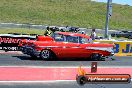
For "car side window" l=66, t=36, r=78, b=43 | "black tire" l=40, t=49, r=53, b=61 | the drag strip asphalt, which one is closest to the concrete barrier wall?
the drag strip asphalt

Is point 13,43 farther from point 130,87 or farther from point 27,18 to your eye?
point 27,18

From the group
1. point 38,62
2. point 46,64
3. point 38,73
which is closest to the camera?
point 38,73

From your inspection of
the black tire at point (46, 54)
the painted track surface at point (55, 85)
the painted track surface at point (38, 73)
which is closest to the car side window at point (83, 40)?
the black tire at point (46, 54)

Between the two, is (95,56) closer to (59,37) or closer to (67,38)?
(67,38)

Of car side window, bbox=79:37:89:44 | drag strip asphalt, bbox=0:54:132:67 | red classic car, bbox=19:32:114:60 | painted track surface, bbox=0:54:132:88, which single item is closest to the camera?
painted track surface, bbox=0:54:132:88

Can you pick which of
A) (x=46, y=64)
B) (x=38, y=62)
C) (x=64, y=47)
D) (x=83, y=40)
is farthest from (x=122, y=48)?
(x=46, y=64)

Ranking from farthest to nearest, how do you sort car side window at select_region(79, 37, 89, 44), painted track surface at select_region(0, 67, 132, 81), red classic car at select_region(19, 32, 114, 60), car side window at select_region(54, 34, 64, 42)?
car side window at select_region(79, 37, 89, 44)
car side window at select_region(54, 34, 64, 42)
red classic car at select_region(19, 32, 114, 60)
painted track surface at select_region(0, 67, 132, 81)

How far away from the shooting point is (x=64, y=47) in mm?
22875

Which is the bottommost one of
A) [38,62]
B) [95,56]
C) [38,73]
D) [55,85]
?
[95,56]

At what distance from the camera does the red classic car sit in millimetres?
22500

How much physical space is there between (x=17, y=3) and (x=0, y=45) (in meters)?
53.7

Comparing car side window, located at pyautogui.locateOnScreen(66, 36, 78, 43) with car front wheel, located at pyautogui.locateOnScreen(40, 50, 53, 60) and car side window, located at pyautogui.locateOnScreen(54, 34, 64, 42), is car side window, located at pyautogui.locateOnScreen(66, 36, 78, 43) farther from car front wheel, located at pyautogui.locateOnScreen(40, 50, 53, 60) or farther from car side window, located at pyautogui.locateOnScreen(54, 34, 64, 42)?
car front wheel, located at pyautogui.locateOnScreen(40, 50, 53, 60)

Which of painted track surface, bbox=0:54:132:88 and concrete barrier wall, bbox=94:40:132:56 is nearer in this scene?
painted track surface, bbox=0:54:132:88

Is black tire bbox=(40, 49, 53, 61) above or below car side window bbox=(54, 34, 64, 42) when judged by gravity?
below
